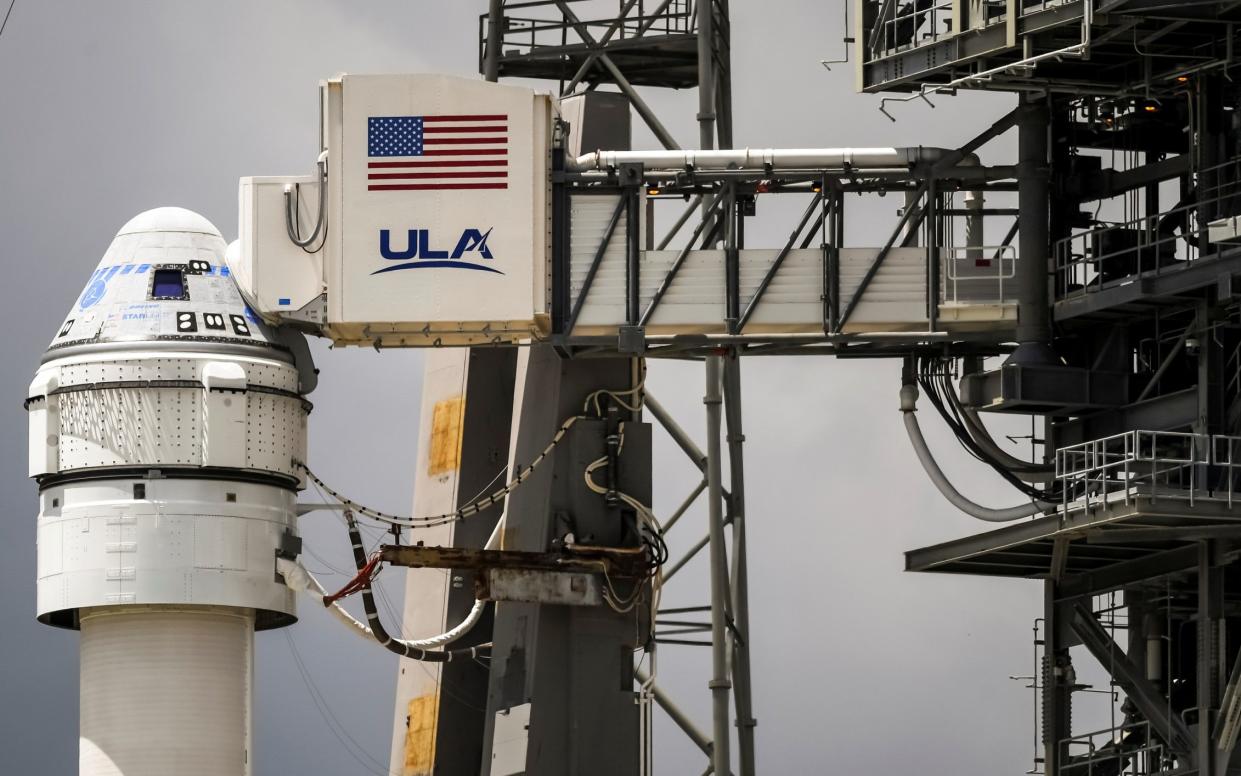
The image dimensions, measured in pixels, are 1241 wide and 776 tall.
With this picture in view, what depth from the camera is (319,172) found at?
5716 centimetres

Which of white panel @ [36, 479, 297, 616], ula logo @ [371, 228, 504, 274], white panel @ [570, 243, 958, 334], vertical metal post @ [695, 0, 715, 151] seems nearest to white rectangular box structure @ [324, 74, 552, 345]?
ula logo @ [371, 228, 504, 274]

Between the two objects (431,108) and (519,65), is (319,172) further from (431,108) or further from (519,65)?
(519,65)

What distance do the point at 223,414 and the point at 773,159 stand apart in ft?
34.4

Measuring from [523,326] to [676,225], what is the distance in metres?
5.38

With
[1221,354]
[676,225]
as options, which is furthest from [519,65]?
[1221,354]

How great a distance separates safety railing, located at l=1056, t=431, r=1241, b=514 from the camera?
176 feet

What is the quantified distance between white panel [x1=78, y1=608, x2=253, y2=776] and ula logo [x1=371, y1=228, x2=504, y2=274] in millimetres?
6777

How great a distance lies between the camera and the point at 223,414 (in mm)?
56250

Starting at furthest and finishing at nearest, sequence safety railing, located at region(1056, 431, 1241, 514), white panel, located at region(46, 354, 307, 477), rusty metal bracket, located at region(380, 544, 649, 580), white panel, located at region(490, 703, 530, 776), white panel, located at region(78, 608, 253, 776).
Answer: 1. white panel, located at region(490, 703, 530, 776)
2. rusty metal bracket, located at region(380, 544, 649, 580)
3. white panel, located at region(46, 354, 307, 477)
4. white panel, located at region(78, 608, 253, 776)
5. safety railing, located at region(1056, 431, 1241, 514)

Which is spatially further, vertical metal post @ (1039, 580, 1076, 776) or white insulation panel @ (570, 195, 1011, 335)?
vertical metal post @ (1039, 580, 1076, 776)

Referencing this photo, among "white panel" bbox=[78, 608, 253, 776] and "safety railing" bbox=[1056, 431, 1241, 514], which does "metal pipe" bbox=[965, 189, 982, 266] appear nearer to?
"safety railing" bbox=[1056, 431, 1241, 514]

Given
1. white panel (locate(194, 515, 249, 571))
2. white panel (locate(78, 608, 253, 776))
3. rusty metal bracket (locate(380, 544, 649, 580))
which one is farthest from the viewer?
rusty metal bracket (locate(380, 544, 649, 580))

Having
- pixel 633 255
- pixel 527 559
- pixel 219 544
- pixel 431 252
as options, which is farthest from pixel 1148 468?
pixel 219 544

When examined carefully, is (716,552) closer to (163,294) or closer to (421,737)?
(421,737)
